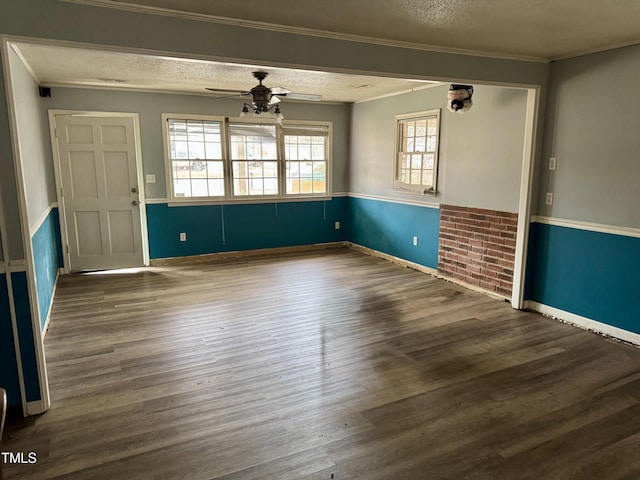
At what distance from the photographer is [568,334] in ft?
12.1

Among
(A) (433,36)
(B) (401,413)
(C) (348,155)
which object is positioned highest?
(A) (433,36)

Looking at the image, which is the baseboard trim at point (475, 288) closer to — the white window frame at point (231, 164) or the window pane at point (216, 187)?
the white window frame at point (231, 164)

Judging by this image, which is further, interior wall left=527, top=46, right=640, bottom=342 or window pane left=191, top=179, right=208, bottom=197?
window pane left=191, top=179, right=208, bottom=197

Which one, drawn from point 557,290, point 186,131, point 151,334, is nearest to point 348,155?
point 186,131

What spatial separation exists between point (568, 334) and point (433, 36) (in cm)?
271

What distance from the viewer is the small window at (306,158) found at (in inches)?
266

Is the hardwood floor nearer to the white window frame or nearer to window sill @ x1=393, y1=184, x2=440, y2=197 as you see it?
window sill @ x1=393, y1=184, x2=440, y2=197

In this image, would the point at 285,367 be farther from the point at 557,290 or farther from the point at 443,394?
the point at 557,290

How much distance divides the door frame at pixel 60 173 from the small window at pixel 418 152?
11.6 feet

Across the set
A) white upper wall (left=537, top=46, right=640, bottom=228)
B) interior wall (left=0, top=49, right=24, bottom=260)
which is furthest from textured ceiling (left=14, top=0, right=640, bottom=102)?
interior wall (left=0, top=49, right=24, bottom=260)

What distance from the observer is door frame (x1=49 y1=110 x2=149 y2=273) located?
528cm

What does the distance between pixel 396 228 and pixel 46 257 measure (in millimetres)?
4335

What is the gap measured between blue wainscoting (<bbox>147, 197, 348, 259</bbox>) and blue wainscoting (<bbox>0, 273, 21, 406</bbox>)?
3581 millimetres

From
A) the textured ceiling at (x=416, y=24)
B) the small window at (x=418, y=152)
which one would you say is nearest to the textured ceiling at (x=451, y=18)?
the textured ceiling at (x=416, y=24)
